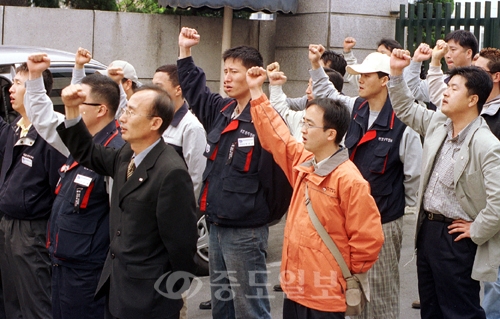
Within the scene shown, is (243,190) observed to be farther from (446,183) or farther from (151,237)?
(446,183)

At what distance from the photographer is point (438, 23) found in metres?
10.6

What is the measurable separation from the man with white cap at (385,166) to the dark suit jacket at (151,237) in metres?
1.76

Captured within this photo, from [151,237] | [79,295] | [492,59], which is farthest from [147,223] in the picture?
[492,59]

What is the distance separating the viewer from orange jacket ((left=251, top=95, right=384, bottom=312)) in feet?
13.9

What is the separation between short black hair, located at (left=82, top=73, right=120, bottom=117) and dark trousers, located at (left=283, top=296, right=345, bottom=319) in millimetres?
1678

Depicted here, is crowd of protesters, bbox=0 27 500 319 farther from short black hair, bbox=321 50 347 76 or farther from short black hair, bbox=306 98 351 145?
short black hair, bbox=321 50 347 76

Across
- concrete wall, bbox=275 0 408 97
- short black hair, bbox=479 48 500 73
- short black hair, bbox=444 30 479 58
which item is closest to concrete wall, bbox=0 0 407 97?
concrete wall, bbox=275 0 408 97

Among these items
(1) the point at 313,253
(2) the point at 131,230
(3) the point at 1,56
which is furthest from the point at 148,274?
(3) the point at 1,56

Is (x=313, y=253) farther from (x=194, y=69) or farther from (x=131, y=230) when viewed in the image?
(x=194, y=69)

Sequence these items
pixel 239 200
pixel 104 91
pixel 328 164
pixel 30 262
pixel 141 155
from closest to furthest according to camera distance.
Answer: pixel 141 155, pixel 328 164, pixel 104 91, pixel 239 200, pixel 30 262

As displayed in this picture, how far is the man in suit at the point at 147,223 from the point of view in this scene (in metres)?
4.05

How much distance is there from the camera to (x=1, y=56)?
6.76m

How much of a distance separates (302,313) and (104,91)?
1872mm

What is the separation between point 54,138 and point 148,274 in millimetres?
1315
